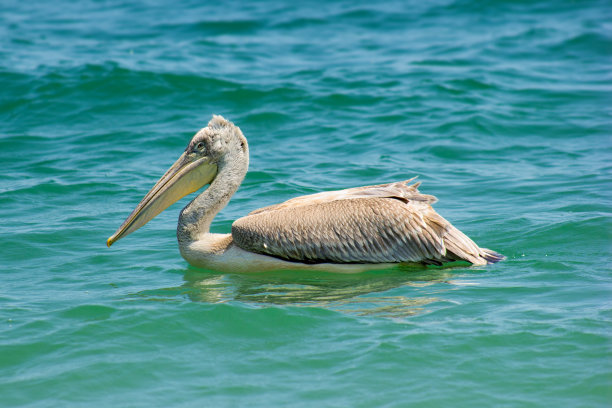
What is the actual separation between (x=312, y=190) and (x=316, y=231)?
2362 millimetres

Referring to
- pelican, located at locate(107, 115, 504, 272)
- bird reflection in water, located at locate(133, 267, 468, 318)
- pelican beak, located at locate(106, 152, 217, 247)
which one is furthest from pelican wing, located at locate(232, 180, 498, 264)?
pelican beak, located at locate(106, 152, 217, 247)

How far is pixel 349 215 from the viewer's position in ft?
21.1

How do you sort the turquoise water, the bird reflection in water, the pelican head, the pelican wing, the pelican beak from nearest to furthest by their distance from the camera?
the turquoise water < the bird reflection in water < the pelican wing < the pelican beak < the pelican head

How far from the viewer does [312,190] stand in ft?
28.5

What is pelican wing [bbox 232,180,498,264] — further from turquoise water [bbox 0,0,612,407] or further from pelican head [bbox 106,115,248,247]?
pelican head [bbox 106,115,248,247]

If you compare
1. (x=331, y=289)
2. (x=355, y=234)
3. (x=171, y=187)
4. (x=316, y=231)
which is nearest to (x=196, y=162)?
(x=171, y=187)

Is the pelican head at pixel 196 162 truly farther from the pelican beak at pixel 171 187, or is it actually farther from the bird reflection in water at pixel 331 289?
the bird reflection in water at pixel 331 289

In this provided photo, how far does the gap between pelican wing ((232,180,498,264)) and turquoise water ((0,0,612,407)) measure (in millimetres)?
187

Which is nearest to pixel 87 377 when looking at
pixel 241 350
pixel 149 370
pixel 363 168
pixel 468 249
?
pixel 149 370

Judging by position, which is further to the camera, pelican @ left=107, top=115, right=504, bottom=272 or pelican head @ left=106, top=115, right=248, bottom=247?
pelican head @ left=106, top=115, right=248, bottom=247

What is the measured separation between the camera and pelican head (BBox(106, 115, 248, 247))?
21.5ft

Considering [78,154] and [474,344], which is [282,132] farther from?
[474,344]

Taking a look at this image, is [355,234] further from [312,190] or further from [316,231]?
[312,190]

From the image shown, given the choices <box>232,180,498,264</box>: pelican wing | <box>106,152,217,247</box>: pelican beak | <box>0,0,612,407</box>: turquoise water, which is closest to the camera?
<box>0,0,612,407</box>: turquoise water
